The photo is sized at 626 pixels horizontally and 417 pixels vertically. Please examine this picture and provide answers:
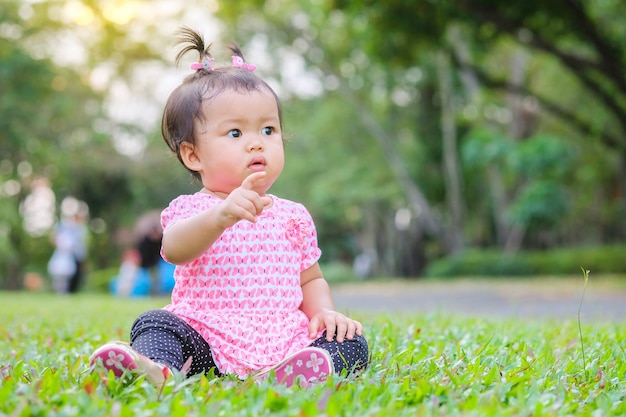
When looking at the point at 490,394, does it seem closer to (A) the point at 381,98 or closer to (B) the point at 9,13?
(B) the point at 9,13

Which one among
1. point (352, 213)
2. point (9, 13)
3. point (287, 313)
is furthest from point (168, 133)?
A: point (352, 213)

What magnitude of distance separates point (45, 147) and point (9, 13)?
3670 mm

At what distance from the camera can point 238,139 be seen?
2.64 m

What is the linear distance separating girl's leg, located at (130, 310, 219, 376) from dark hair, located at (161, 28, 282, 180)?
2.17 feet

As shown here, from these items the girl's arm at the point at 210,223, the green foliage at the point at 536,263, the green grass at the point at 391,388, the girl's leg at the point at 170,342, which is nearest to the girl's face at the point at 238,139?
the girl's arm at the point at 210,223

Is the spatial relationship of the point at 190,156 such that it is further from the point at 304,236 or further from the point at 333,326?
the point at 333,326

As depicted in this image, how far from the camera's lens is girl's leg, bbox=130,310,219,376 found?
2.31 metres

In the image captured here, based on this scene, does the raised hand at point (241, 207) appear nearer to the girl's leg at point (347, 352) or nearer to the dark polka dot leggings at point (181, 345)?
the dark polka dot leggings at point (181, 345)

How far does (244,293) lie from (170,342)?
0.34 metres

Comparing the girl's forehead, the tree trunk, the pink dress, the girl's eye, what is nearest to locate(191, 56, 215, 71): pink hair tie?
the girl's forehead

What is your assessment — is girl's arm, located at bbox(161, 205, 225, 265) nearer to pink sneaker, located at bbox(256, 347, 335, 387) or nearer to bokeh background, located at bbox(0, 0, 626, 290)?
pink sneaker, located at bbox(256, 347, 335, 387)

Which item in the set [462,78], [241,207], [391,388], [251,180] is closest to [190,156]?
[251,180]

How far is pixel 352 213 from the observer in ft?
117

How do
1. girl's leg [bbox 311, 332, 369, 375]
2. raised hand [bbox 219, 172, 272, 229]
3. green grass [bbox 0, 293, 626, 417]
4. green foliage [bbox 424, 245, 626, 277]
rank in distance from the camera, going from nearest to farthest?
green grass [bbox 0, 293, 626, 417] < raised hand [bbox 219, 172, 272, 229] < girl's leg [bbox 311, 332, 369, 375] < green foliage [bbox 424, 245, 626, 277]
